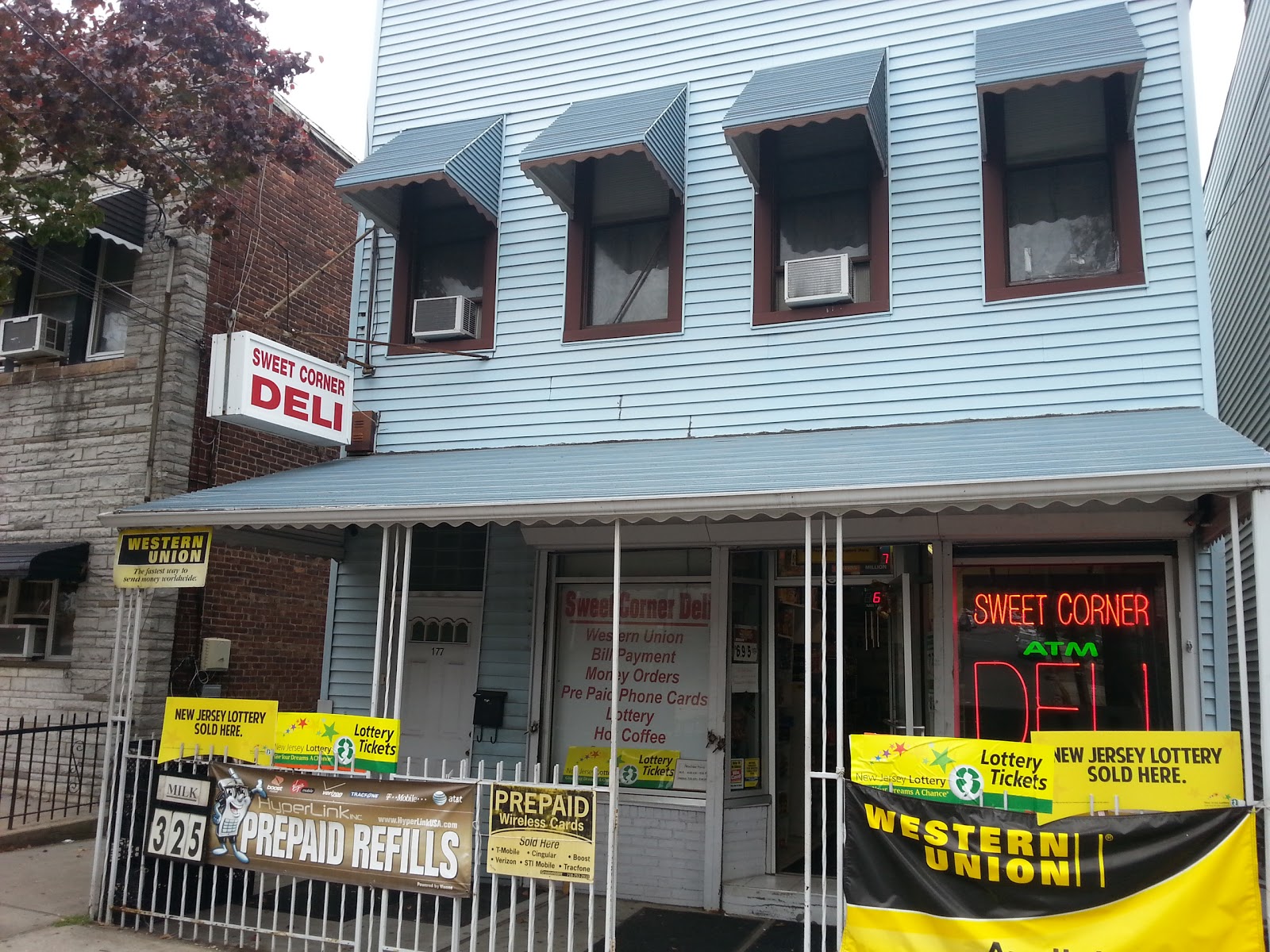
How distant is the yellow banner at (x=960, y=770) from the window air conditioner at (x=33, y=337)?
9920mm

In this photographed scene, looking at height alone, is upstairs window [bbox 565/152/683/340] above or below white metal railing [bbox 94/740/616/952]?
above

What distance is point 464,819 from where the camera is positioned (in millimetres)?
6133

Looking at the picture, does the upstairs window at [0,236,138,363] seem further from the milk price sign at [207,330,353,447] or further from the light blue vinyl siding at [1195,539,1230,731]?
the light blue vinyl siding at [1195,539,1230,731]

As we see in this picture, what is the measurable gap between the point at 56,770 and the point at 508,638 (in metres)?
4.75

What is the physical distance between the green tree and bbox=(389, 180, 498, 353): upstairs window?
1.66m

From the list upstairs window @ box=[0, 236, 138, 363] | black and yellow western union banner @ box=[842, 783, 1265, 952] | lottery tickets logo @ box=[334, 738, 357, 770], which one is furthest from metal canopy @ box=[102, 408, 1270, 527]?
upstairs window @ box=[0, 236, 138, 363]

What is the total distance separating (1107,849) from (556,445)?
5.19 m

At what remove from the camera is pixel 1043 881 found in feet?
16.4

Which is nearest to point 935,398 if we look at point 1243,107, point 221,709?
point 221,709

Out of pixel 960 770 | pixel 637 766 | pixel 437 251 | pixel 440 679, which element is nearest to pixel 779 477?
pixel 960 770

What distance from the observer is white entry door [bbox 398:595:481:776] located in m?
8.91

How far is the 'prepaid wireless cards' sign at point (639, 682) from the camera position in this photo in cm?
809

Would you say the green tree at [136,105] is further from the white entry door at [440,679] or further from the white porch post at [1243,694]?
the white porch post at [1243,694]

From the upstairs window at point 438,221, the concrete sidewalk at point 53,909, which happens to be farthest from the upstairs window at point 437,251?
the concrete sidewalk at point 53,909
